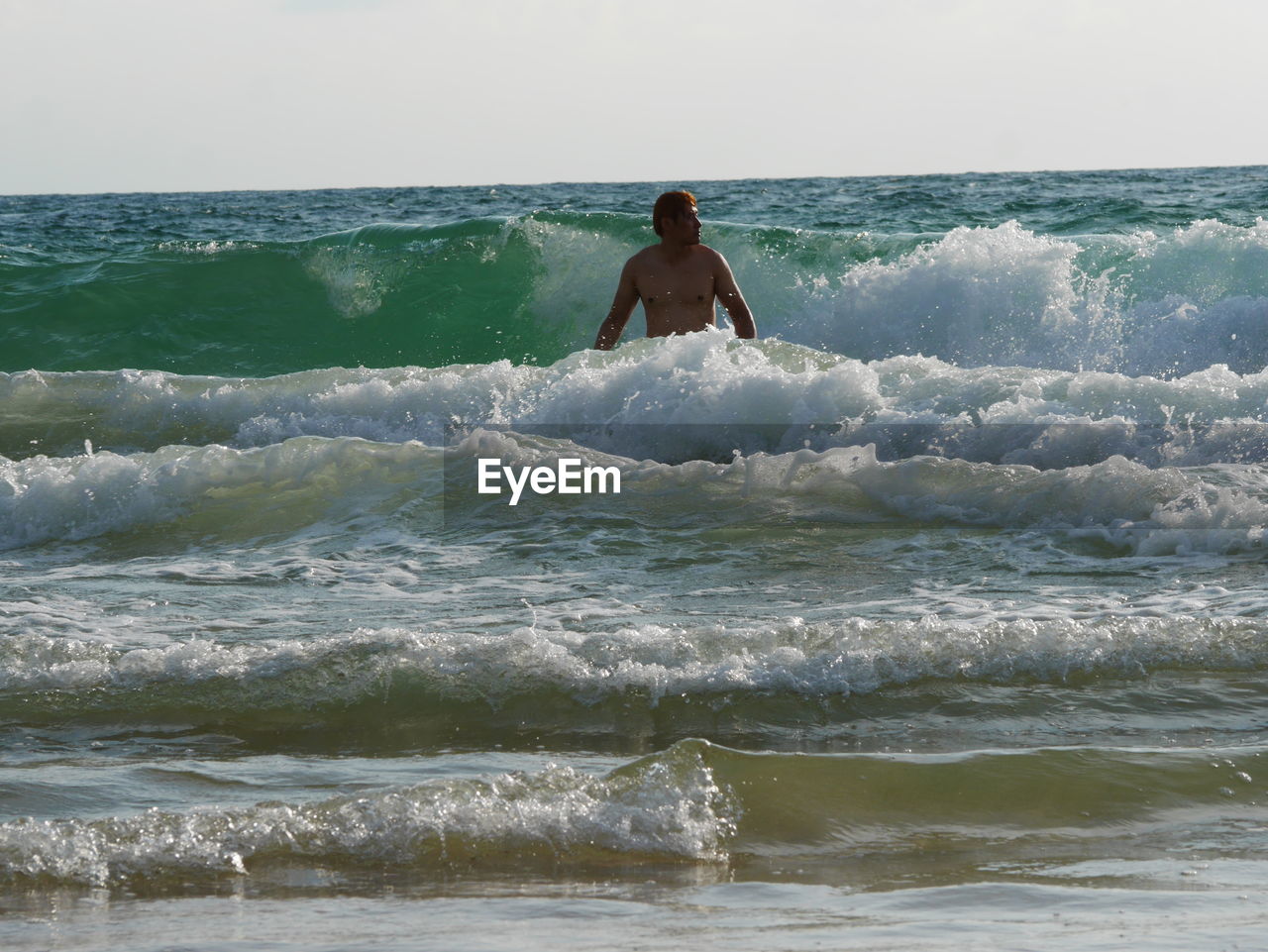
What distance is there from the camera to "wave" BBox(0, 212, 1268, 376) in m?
10.5

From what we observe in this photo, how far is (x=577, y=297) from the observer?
1282 centimetres

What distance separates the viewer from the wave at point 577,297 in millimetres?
10500

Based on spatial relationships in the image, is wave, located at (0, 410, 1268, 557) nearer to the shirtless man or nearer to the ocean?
the ocean

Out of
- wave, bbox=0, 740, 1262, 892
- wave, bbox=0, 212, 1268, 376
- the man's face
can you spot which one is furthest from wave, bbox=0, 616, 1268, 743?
wave, bbox=0, 212, 1268, 376

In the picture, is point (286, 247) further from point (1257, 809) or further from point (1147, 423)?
point (1257, 809)

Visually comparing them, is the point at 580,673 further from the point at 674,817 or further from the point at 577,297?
the point at 577,297

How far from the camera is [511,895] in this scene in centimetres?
253

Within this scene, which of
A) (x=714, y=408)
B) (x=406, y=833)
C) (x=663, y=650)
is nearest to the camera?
(x=406, y=833)

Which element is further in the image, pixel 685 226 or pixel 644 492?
pixel 685 226

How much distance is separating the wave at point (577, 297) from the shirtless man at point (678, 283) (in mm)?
3035

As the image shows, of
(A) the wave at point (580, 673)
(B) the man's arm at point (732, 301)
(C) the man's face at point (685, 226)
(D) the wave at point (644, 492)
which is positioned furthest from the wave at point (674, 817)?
(C) the man's face at point (685, 226)

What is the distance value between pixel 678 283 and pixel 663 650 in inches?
181

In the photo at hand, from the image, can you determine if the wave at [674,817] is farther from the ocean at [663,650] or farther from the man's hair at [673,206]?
the man's hair at [673,206]

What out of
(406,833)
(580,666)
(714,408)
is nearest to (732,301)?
(714,408)
